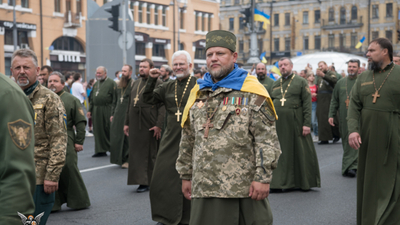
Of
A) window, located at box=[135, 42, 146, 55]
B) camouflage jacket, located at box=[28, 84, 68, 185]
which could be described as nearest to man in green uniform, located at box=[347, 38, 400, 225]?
camouflage jacket, located at box=[28, 84, 68, 185]

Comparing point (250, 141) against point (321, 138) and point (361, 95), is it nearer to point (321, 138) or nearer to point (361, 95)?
point (361, 95)

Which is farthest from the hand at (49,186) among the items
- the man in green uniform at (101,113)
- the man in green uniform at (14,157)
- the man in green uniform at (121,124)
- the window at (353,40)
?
the window at (353,40)

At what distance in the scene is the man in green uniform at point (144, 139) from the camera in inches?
317

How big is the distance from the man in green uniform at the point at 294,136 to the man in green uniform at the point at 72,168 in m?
3.07

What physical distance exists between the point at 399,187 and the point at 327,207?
190cm

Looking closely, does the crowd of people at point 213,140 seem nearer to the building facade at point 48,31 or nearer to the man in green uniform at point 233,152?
the man in green uniform at point 233,152

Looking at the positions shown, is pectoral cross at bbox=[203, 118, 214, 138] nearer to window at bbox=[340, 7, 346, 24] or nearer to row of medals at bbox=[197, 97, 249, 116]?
row of medals at bbox=[197, 97, 249, 116]

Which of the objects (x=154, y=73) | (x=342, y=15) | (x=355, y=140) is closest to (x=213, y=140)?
(x=355, y=140)

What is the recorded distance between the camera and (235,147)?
11.8ft

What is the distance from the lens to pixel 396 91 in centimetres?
532

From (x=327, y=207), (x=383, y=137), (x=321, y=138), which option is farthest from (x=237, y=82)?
(x=321, y=138)

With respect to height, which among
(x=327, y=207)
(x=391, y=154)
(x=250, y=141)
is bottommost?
(x=327, y=207)

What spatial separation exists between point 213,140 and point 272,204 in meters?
3.80

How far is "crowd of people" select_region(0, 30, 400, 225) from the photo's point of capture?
138 inches
